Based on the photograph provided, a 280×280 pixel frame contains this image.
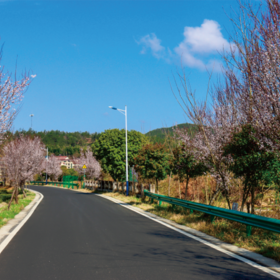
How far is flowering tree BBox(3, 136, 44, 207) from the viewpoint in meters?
19.2

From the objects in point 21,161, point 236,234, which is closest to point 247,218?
point 236,234

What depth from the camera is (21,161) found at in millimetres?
24375

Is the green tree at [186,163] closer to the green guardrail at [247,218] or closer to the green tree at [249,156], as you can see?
the green guardrail at [247,218]

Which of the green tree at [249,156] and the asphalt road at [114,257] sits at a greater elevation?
the green tree at [249,156]

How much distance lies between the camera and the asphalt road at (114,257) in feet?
19.0

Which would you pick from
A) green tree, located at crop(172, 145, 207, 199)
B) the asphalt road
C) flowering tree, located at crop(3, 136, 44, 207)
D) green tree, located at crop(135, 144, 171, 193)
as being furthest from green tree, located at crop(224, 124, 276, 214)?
flowering tree, located at crop(3, 136, 44, 207)

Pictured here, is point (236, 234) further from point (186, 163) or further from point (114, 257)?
point (186, 163)

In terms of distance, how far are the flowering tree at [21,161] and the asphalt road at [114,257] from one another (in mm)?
9206

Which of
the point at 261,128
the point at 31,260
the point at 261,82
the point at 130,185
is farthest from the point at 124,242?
the point at 130,185

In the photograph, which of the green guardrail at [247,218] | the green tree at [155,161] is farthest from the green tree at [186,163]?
the green guardrail at [247,218]

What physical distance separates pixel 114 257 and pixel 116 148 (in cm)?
3089

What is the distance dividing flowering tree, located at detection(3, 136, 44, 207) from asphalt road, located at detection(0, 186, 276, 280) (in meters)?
9.21

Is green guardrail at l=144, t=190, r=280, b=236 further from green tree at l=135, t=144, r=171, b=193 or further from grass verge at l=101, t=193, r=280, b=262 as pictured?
green tree at l=135, t=144, r=171, b=193

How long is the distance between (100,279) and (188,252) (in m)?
2.68
